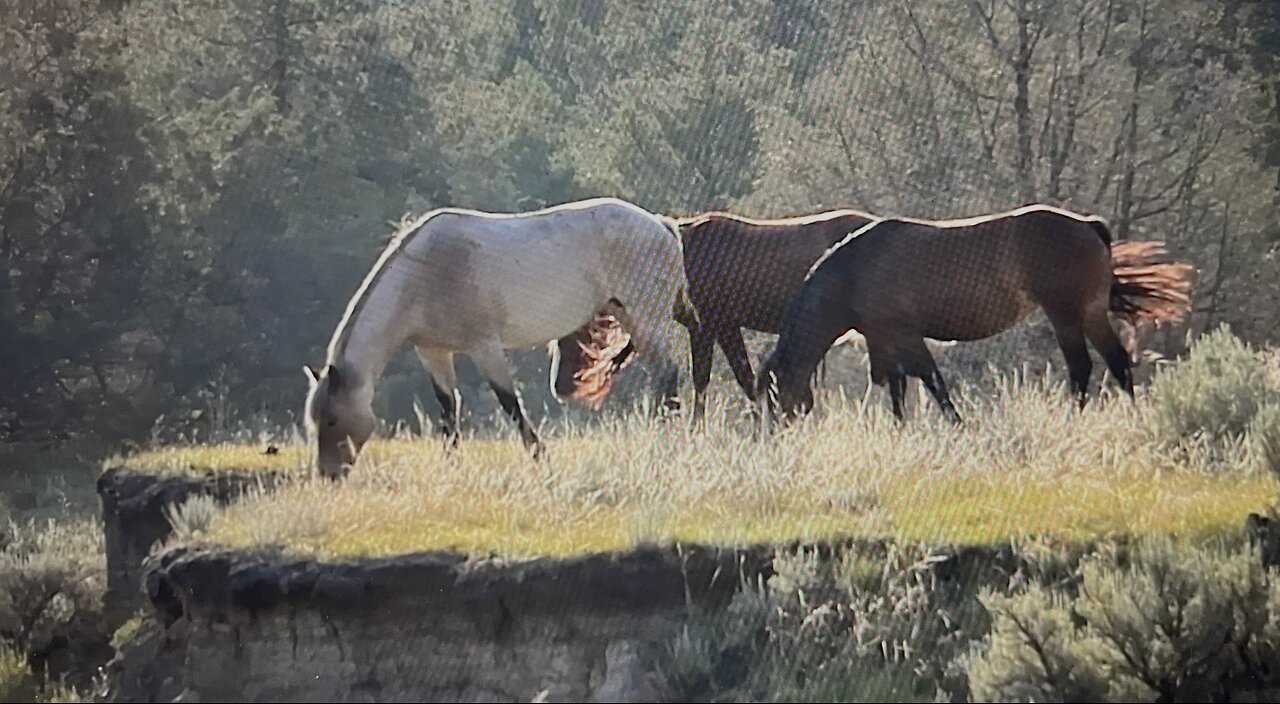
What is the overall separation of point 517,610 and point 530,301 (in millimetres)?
3389

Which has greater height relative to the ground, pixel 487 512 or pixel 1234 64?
pixel 1234 64

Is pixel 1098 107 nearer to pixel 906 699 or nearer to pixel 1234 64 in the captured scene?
pixel 1234 64

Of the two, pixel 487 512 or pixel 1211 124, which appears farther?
pixel 1211 124

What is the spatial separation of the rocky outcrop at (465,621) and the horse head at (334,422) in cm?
187

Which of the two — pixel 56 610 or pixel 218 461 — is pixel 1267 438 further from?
pixel 56 610

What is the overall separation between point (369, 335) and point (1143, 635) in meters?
4.61

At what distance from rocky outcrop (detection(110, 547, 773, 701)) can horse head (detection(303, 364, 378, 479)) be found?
187 cm

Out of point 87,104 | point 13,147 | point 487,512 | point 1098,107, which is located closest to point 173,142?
point 87,104

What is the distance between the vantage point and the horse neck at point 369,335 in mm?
8922

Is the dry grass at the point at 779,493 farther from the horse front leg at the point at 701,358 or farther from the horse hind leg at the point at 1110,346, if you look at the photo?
the horse front leg at the point at 701,358

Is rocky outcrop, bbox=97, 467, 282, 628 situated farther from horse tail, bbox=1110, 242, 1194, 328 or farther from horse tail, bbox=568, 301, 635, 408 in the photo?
horse tail, bbox=1110, 242, 1194, 328

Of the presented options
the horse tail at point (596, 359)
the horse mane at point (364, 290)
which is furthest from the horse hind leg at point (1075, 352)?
the horse mane at point (364, 290)

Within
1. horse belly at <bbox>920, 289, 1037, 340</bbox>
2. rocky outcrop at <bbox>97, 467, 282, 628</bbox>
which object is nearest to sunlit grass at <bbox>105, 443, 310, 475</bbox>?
rocky outcrop at <bbox>97, 467, 282, 628</bbox>

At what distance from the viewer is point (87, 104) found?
63.0ft
